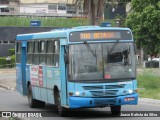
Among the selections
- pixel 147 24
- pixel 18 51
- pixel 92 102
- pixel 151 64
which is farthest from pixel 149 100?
pixel 151 64

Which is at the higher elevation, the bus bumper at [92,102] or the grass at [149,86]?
the bus bumper at [92,102]

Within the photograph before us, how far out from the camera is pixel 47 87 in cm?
1803

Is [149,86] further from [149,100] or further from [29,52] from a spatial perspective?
[29,52]

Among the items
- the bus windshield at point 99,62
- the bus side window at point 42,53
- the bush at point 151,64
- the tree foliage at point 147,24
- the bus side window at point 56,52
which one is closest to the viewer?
the bus windshield at point 99,62

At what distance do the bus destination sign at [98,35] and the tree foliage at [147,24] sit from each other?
45.6 ft

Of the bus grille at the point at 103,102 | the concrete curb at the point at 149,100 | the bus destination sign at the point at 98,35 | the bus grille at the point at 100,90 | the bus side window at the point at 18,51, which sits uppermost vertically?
the bus destination sign at the point at 98,35

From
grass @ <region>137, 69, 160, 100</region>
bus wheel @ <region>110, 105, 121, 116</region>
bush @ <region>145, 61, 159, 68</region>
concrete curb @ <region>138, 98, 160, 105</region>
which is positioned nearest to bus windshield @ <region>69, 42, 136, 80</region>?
bus wheel @ <region>110, 105, 121, 116</region>

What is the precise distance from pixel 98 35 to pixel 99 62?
875 mm

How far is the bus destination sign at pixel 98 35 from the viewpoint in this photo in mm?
16156

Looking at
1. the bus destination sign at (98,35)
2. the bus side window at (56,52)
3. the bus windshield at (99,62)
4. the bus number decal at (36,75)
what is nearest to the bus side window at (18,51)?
the bus number decal at (36,75)

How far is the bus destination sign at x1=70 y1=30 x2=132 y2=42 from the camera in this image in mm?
16156

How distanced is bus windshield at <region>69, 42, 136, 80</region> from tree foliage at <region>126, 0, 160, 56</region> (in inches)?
562

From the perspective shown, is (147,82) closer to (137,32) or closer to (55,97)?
(137,32)

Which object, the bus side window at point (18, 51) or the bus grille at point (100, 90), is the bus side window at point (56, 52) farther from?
the bus side window at point (18, 51)
